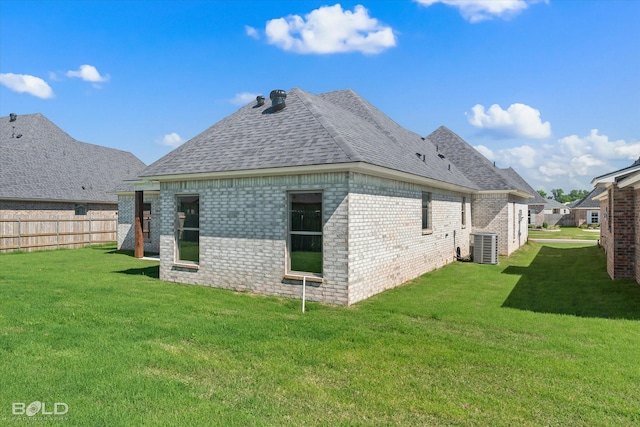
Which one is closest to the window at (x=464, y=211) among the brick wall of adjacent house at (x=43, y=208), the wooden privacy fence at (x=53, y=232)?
the wooden privacy fence at (x=53, y=232)

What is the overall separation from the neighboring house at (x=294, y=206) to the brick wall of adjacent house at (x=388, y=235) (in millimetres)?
30

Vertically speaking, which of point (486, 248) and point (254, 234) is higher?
point (254, 234)

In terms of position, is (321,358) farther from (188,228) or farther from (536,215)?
(536,215)

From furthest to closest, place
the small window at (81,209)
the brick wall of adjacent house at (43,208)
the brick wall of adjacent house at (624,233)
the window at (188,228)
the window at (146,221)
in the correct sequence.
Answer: the small window at (81,209)
the brick wall of adjacent house at (43,208)
the window at (146,221)
the brick wall of adjacent house at (624,233)
the window at (188,228)

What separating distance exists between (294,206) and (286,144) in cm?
168

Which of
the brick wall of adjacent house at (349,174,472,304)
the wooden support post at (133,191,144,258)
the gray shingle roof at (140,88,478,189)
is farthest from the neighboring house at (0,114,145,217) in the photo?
the brick wall of adjacent house at (349,174,472,304)

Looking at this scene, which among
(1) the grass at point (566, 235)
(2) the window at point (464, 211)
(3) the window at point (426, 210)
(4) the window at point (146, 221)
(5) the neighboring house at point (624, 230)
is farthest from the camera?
(1) the grass at point (566, 235)

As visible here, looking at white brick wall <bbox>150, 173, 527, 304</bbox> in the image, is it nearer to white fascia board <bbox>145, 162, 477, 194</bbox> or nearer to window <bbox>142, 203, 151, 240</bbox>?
white fascia board <bbox>145, 162, 477, 194</bbox>

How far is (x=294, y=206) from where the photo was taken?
935cm

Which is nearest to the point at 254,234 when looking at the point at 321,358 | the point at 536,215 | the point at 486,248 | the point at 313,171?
the point at 313,171

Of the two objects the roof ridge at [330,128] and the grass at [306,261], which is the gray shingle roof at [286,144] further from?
the grass at [306,261]

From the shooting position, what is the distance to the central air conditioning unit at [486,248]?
16.0 meters

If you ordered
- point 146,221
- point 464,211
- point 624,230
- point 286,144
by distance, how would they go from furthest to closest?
point 146,221 < point 464,211 < point 624,230 < point 286,144

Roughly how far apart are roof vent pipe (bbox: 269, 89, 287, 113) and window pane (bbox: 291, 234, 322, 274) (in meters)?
4.56
